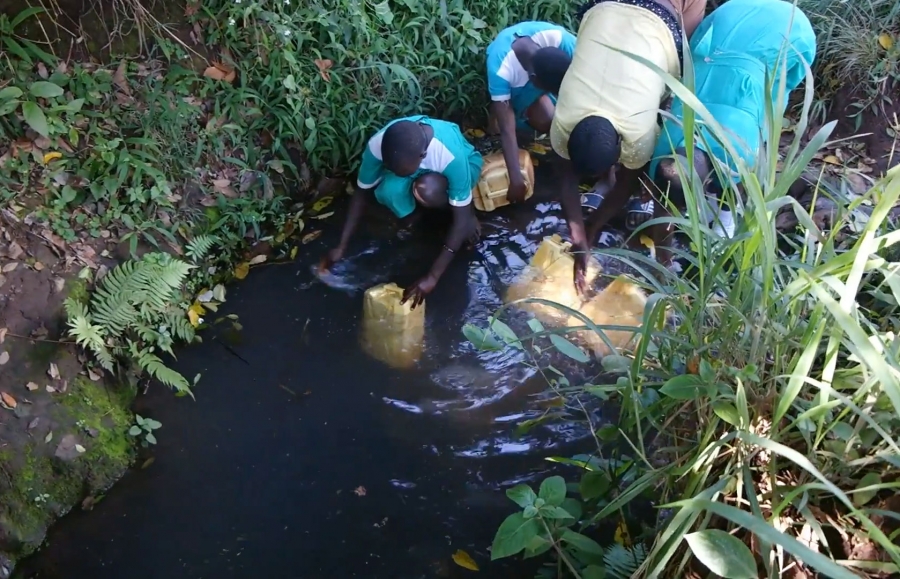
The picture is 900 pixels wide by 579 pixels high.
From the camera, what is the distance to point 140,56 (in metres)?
3.58

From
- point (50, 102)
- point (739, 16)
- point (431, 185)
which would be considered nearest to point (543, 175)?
point (431, 185)

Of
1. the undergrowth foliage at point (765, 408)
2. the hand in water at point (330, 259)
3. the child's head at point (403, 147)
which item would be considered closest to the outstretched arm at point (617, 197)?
the child's head at point (403, 147)

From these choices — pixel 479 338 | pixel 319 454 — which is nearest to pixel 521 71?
pixel 479 338

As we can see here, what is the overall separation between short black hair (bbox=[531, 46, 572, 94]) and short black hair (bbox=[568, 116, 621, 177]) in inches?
22.1

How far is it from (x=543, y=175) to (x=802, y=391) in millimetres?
2951

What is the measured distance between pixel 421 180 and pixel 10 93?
193cm

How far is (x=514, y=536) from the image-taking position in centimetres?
177

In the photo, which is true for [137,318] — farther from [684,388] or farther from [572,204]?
[684,388]

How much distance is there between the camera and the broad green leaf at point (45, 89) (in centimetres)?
304

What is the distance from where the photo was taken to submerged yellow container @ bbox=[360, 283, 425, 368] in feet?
10.8

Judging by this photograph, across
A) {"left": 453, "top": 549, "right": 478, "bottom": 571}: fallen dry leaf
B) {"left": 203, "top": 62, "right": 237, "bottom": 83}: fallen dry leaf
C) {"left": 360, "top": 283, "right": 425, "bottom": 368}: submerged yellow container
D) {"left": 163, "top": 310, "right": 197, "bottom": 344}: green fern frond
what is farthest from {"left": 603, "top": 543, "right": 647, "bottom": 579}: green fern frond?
{"left": 203, "top": 62, "right": 237, "bottom": 83}: fallen dry leaf

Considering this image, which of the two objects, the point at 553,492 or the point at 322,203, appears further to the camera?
the point at 322,203

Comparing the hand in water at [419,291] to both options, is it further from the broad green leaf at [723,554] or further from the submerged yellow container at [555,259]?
the broad green leaf at [723,554]

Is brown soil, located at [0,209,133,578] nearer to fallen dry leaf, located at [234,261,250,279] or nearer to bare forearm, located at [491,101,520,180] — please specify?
fallen dry leaf, located at [234,261,250,279]
